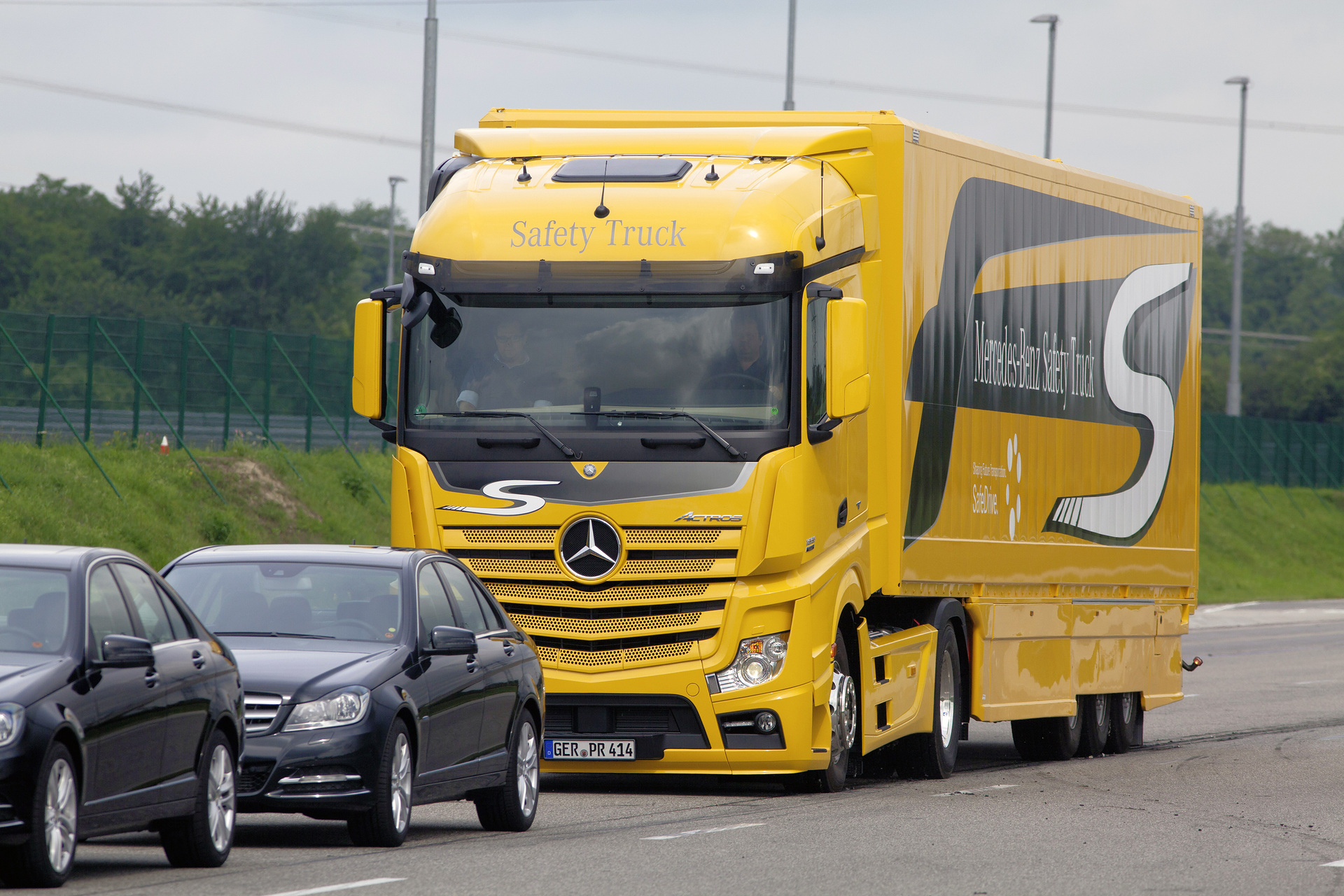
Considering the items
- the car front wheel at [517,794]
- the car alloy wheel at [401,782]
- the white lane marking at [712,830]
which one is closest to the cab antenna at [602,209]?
the car front wheel at [517,794]

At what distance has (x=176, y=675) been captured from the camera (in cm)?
915

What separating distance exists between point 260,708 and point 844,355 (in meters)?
4.42

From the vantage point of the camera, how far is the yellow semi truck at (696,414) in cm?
1284

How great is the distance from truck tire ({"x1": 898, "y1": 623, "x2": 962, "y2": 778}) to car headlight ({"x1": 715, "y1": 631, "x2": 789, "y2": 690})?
2714mm

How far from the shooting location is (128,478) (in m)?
29.9

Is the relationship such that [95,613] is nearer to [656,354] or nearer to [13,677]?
[13,677]

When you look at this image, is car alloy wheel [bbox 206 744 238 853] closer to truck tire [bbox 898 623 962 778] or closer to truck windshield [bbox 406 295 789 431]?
truck windshield [bbox 406 295 789 431]

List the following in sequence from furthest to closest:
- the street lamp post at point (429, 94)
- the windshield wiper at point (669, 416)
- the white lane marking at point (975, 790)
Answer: the street lamp post at point (429, 94) < the white lane marking at point (975, 790) < the windshield wiper at point (669, 416)

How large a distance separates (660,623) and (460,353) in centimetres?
204

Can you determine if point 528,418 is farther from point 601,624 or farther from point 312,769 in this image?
point 312,769

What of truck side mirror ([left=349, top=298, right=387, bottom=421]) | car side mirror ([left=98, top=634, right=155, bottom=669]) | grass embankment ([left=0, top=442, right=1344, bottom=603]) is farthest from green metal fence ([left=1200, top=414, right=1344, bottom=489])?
car side mirror ([left=98, top=634, right=155, bottom=669])

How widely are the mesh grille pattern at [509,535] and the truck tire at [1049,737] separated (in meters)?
6.49

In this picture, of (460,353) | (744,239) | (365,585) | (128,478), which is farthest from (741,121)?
(128,478)

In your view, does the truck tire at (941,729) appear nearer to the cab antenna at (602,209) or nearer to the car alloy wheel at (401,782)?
the cab antenna at (602,209)
